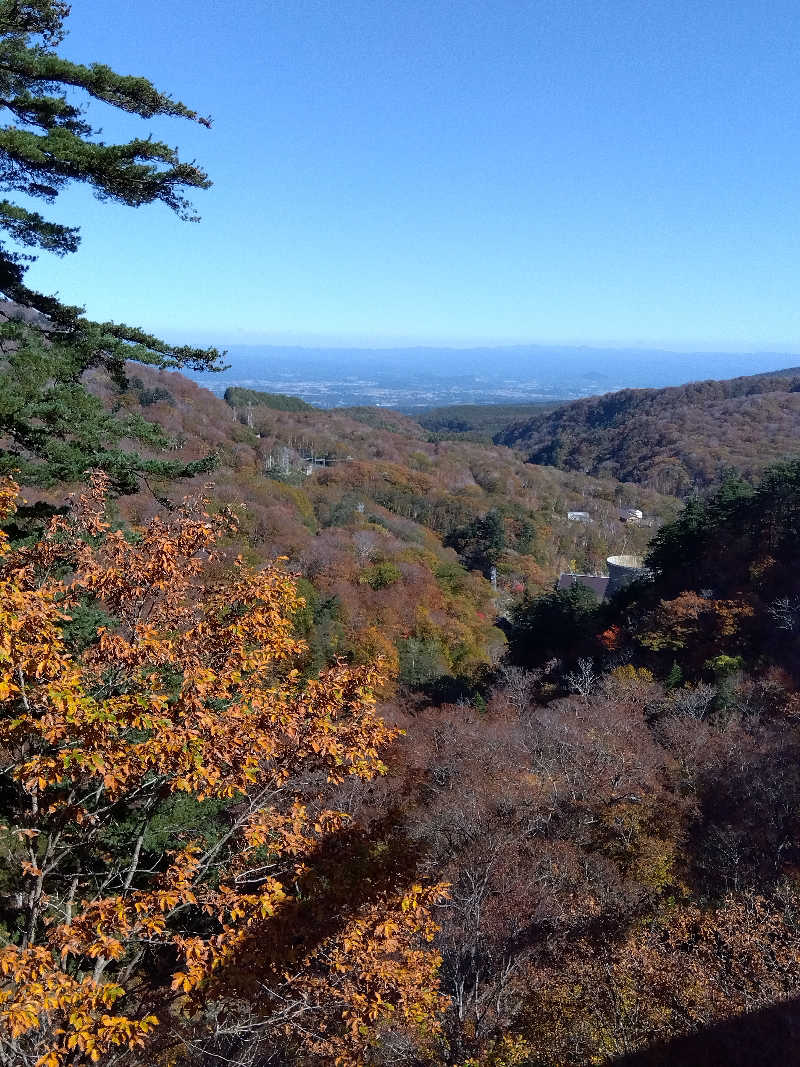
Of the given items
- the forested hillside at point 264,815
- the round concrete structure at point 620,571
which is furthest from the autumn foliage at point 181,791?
the round concrete structure at point 620,571

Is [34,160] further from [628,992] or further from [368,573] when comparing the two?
[368,573]

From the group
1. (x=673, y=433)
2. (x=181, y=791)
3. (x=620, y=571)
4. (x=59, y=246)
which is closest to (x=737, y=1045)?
(x=181, y=791)

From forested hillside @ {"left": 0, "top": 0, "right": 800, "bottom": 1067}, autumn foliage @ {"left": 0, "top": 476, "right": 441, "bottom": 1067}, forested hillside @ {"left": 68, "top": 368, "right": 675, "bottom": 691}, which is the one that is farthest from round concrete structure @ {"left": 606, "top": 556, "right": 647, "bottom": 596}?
autumn foliage @ {"left": 0, "top": 476, "right": 441, "bottom": 1067}

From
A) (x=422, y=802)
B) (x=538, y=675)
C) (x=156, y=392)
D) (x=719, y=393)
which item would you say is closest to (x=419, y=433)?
(x=719, y=393)

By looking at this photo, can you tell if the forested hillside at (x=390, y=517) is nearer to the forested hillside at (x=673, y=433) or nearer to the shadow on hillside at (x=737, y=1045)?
the shadow on hillside at (x=737, y=1045)

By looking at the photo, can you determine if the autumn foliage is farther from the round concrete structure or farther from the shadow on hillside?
the round concrete structure
